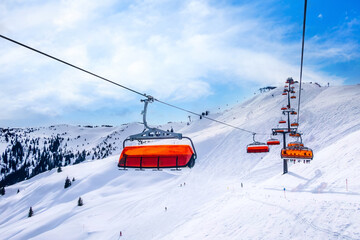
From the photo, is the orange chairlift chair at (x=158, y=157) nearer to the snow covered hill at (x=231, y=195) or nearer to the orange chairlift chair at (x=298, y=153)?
the snow covered hill at (x=231, y=195)

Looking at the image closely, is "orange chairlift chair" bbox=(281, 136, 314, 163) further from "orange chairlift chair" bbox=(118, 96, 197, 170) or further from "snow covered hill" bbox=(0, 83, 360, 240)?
"orange chairlift chair" bbox=(118, 96, 197, 170)

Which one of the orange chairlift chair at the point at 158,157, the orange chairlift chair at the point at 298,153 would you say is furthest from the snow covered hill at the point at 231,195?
the orange chairlift chair at the point at 158,157

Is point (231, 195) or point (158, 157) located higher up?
point (158, 157)

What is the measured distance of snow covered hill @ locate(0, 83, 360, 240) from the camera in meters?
17.0

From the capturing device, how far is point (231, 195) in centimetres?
3080

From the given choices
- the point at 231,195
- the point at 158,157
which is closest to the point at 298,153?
the point at 158,157

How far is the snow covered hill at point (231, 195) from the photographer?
17.0 meters

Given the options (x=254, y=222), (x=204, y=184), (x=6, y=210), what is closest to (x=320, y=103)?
(x=204, y=184)

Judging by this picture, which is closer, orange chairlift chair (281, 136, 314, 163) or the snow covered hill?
the snow covered hill

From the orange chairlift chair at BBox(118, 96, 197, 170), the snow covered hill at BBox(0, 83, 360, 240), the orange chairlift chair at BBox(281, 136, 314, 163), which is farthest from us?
the orange chairlift chair at BBox(281, 136, 314, 163)

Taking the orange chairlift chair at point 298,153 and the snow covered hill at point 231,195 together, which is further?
the orange chairlift chair at point 298,153

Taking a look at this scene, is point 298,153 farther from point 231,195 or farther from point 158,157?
point 231,195

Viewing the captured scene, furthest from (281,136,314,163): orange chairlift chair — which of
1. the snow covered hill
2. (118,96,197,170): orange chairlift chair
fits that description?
(118,96,197,170): orange chairlift chair

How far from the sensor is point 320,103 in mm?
65438
